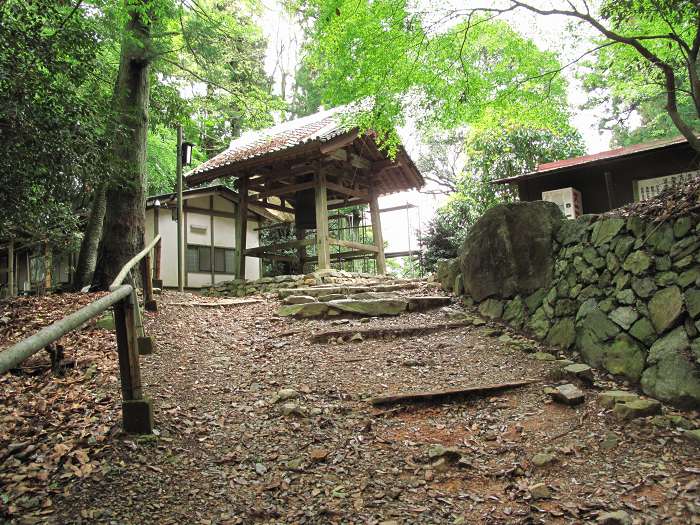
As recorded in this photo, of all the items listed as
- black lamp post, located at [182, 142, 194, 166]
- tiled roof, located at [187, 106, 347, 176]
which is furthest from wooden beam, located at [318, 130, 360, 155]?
black lamp post, located at [182, 142, 194, 166]

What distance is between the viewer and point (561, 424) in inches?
140

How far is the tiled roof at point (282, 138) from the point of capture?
9883mm

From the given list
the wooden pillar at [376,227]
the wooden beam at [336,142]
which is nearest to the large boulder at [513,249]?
the wooden beam at [336,142]

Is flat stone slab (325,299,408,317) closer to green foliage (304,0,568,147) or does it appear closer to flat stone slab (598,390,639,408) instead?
green foliage (304,0,568,147)

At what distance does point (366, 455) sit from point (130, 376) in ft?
5.79

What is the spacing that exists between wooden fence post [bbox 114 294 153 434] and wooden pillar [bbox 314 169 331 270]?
7.45 m

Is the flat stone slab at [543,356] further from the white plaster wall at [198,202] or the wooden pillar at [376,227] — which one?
the white plaster wall at [198,202]

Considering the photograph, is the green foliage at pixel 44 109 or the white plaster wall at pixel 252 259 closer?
the green foliage at pixel 44 109

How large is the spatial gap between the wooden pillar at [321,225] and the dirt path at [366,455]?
18.2ft

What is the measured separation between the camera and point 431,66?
260 inches

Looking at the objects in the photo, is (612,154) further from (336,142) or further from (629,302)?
(629,302)

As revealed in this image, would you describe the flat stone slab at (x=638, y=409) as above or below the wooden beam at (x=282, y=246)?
below

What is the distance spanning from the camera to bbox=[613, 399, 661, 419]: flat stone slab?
136 inches

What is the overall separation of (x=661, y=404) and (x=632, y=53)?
4.77m
